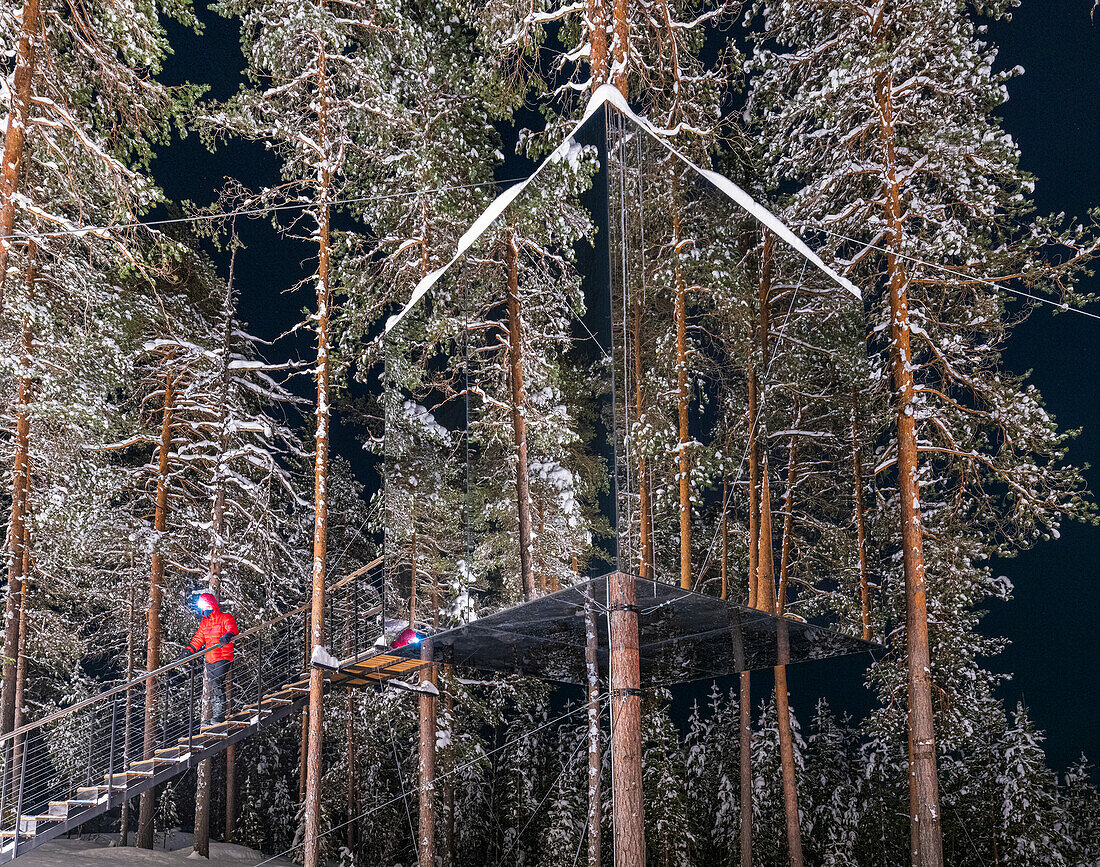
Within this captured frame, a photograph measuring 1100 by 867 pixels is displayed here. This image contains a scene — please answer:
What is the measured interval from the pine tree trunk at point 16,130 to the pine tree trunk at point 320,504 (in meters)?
3.23

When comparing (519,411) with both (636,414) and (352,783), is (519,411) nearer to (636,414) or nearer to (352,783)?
(636,414)

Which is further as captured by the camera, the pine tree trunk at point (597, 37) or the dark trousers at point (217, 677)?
the dark trousers at point (217, 677)

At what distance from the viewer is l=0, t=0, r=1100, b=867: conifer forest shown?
281 inches

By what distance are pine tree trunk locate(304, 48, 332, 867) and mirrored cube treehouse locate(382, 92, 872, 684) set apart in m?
2.99

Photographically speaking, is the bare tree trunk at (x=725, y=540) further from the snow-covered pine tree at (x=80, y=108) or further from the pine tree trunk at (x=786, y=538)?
the snow-covered pine tree at (x=80, y=108)

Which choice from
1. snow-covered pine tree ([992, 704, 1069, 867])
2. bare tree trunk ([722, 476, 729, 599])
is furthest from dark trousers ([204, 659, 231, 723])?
snow-covered pine tree ([992, 704, 1069, 867])

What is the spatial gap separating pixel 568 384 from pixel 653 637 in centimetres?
284

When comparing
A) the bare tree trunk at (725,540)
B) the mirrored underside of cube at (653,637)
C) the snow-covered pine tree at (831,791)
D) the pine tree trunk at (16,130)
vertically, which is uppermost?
the pine tree trunk at (16,130)

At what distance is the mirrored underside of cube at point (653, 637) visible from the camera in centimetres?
710

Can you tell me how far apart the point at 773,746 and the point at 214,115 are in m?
16.0

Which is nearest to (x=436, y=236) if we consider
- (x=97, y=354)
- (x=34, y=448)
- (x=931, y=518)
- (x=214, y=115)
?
(x=214, y=115)

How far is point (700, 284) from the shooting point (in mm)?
7242

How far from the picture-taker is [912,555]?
9.95m

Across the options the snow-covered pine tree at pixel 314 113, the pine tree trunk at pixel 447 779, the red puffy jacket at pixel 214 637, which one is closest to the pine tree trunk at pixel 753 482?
the snow-covered pine tree at pixel 314 113
